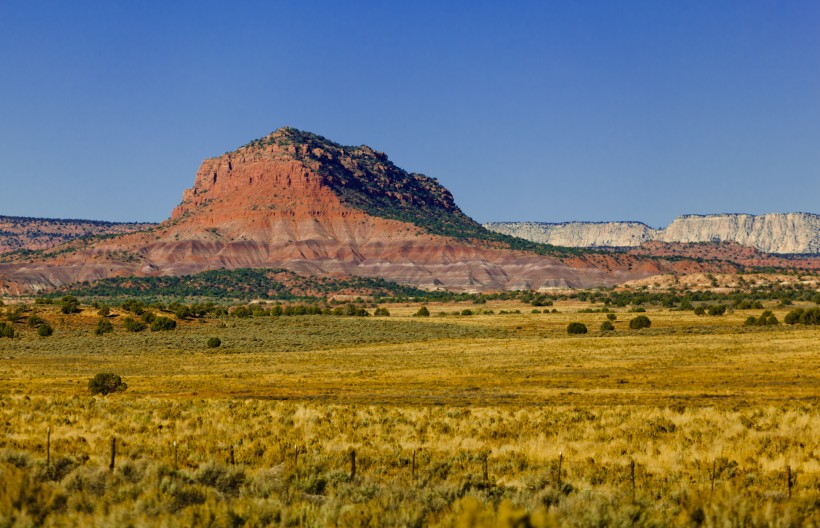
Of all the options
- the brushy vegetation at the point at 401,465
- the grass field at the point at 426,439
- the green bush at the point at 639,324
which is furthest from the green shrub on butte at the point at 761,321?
the brushy vegetation at the point at 401,465

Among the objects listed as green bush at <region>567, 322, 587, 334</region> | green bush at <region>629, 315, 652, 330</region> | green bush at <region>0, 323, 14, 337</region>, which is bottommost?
green bush at <region>0, 323, 14, 337</region>

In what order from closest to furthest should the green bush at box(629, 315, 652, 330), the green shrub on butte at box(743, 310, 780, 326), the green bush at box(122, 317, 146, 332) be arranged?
1. the green bush at box(629, 315, 652, 330)
2. the green shrub on butte at box(743, 310, 780, 326)
3. the green bush at box(122, 317, 146, 332)

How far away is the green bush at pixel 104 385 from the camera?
111ft

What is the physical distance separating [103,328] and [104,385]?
42951mm

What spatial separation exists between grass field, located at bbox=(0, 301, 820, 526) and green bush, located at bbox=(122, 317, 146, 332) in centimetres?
2226

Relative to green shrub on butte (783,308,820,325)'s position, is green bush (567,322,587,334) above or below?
below

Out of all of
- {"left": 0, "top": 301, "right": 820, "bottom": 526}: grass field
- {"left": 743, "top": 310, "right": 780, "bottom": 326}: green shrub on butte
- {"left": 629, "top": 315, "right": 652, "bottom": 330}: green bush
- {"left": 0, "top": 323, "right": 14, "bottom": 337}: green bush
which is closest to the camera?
{"left": 0, "top": 301, "right": 820, "bottom": 526}: grass field

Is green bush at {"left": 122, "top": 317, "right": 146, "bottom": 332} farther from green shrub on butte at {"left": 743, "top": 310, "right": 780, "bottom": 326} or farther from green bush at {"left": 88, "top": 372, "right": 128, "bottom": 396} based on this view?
green shrub on butte at {"left": 743, "top": 310, "right": 780, "bottom": 326}

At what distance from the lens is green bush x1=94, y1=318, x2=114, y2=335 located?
240ft

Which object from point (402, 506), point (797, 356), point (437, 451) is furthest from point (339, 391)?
point (797, 356)

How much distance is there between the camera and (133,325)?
248 ft

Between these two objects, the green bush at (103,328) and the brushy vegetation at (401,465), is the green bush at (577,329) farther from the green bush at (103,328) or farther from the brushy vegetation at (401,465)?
the brushy vegetation at (401,465)

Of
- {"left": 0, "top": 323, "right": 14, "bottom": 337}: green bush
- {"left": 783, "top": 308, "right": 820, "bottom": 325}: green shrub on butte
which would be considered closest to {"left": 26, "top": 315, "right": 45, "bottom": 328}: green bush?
{"left": 0, "top": 323, "right": 14, "bottom": 337}: green bush

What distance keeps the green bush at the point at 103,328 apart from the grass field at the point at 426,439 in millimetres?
20035
